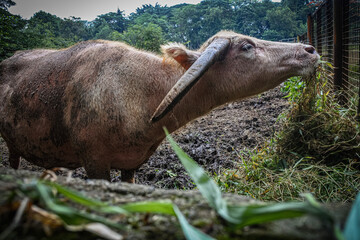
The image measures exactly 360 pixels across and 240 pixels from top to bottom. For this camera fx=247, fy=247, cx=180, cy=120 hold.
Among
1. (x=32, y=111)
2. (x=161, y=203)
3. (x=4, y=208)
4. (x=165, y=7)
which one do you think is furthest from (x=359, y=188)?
(x=165, y=7)

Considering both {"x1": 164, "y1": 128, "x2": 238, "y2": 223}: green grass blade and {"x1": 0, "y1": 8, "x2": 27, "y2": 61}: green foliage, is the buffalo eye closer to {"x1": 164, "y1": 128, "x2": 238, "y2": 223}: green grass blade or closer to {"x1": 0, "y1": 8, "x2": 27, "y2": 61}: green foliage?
{"x1": 164, "y1": 128, "x2": 238, "y2": 223}: green grass blade

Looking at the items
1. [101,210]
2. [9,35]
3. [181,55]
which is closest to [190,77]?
[181,55]

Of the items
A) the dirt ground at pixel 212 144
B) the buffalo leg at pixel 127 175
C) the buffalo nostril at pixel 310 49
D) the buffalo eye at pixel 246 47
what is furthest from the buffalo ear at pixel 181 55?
the buffalo leg at pixel 127 175

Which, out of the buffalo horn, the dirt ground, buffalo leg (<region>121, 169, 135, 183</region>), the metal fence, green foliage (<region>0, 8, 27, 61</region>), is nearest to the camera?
the buffalo horn

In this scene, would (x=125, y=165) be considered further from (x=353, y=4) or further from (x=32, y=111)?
(x=353, y=4)

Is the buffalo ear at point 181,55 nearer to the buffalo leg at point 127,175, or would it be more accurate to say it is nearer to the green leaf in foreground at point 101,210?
the buffalo leg at point 127,175

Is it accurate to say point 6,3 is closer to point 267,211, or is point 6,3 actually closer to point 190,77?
point 190,77

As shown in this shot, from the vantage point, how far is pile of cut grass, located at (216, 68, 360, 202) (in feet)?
8.73

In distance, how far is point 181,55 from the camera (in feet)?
9.31

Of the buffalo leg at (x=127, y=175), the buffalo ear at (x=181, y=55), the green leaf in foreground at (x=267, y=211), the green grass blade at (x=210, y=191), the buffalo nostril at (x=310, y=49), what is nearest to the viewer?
the green leaf in foreground at (x=267, y=211)

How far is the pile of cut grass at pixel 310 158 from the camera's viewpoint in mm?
2662

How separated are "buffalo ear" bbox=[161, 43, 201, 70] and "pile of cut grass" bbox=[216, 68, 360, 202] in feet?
5.21

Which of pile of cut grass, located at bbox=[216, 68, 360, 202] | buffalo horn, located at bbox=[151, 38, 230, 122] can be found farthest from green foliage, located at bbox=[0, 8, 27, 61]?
pile of cut grass, located at bbox=[216, 68, 360, 202]

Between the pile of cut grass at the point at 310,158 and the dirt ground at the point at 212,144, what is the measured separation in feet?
1.47
